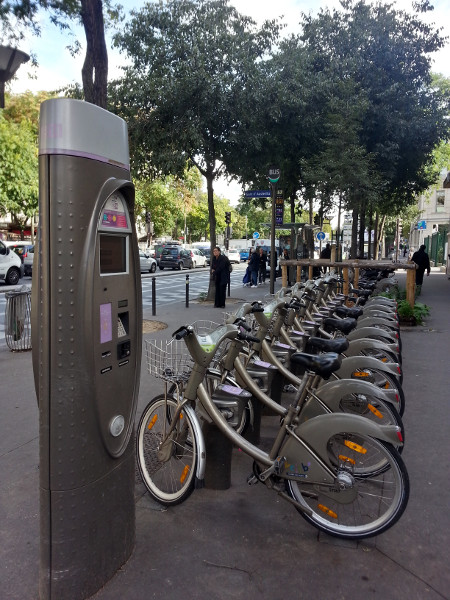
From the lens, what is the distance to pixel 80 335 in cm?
214

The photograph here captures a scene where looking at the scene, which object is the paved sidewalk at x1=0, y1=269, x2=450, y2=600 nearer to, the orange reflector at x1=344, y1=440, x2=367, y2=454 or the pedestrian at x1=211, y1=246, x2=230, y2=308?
the orange reflector at x1=344, y1=440, x2=367, y2=454

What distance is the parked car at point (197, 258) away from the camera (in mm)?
36066

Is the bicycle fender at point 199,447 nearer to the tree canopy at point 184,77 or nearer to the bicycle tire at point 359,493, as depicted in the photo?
the bicycle tire at point 359,493

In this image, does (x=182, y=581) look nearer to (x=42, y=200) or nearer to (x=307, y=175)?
(x=42, y=200)

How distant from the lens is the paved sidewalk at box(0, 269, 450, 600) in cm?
239

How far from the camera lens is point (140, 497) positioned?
3.24m

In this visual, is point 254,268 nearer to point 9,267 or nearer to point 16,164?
point 9,267

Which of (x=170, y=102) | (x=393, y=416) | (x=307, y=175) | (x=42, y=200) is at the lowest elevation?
(x=393, y=416)

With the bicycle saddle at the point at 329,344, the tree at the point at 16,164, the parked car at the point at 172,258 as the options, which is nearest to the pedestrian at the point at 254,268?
the parked car at the point at 172,258

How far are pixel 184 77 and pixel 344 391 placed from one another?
32.1ft

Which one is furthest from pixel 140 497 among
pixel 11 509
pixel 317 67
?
pixel 317 67

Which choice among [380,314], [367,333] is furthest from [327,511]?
[380,314]

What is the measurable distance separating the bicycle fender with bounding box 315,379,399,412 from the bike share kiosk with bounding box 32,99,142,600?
1559 millimetres

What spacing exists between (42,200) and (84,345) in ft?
2.08
